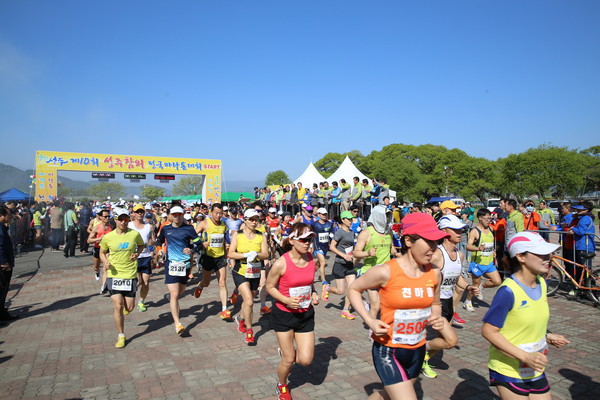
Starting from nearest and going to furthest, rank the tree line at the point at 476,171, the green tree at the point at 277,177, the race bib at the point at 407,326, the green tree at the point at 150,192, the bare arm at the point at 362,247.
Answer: the race bib at the point at 407,326 < the bare arm at the point at 362,247 < the tree line at the point at 476,171 < the green tree at the point at 277,177 < the green tree at the point at 150,192

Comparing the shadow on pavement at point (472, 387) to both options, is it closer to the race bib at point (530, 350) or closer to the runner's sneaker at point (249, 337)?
the race bib at point (530, 350)

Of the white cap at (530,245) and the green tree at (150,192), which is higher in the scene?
the green tree at (150,192)

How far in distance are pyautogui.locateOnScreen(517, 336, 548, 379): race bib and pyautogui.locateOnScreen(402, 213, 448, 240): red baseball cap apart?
97 centimetres

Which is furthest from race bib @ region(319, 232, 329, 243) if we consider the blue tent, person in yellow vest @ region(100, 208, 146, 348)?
the blue tent

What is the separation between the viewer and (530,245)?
2.65 m

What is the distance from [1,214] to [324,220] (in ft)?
23.1

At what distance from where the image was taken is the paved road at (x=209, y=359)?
14.4 ft

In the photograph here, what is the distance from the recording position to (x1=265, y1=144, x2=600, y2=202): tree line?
5112 centimetres

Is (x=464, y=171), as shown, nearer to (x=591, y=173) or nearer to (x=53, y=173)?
(x=591, y=173)

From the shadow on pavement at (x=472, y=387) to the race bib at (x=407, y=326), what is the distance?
73.9 inches

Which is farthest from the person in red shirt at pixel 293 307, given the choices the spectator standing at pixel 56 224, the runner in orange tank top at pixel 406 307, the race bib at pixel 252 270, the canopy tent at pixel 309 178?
the canopy tent at pixel 309 178

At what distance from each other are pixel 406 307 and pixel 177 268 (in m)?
4.54

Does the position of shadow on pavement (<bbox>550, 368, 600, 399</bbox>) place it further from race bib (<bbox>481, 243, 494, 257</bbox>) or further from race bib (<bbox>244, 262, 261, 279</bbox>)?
race bib (<bbox>244, 262, 261, 279</bbox>)

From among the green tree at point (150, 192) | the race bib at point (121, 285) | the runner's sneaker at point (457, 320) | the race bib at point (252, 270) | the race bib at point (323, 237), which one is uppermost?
the green tree at point (150, 192)
